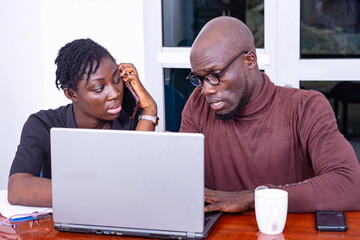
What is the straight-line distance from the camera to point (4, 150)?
11.2 feet

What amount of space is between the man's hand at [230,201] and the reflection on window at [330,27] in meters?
1.78

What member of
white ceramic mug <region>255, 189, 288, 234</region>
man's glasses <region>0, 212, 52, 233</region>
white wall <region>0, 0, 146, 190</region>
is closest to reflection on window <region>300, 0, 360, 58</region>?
white wall <region>0, 0, 146, 190</region>

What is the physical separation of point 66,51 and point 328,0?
1.75 metres

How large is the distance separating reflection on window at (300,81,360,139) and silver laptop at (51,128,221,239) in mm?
1942

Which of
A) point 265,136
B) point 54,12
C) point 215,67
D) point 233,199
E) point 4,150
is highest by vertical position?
point 54,12

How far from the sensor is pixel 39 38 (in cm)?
356

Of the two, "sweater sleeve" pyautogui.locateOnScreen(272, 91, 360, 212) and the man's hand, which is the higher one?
"sweater sleeve" pyautogui.locateOnScreen(272, 91, 360, 212)

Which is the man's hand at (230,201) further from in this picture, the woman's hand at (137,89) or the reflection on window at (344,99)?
the reflection on window at (344,99)

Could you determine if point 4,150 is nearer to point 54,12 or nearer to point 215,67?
point 54,12

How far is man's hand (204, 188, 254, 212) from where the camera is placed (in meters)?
1.63

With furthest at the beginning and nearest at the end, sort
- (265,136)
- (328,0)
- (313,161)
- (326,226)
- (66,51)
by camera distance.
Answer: (328,0) → (66,51) → (265,136) → (313,161) → (326,226)

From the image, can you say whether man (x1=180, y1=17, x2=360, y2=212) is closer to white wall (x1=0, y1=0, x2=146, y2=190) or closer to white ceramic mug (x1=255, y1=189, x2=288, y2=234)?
white ceramic mug (x1=255, y1=189, x2=288, y2=234)

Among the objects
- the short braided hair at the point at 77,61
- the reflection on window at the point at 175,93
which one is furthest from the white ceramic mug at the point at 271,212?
the reflection on window at the point at 175,93

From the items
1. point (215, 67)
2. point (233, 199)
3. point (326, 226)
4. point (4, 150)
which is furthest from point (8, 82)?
point (326, 226)
